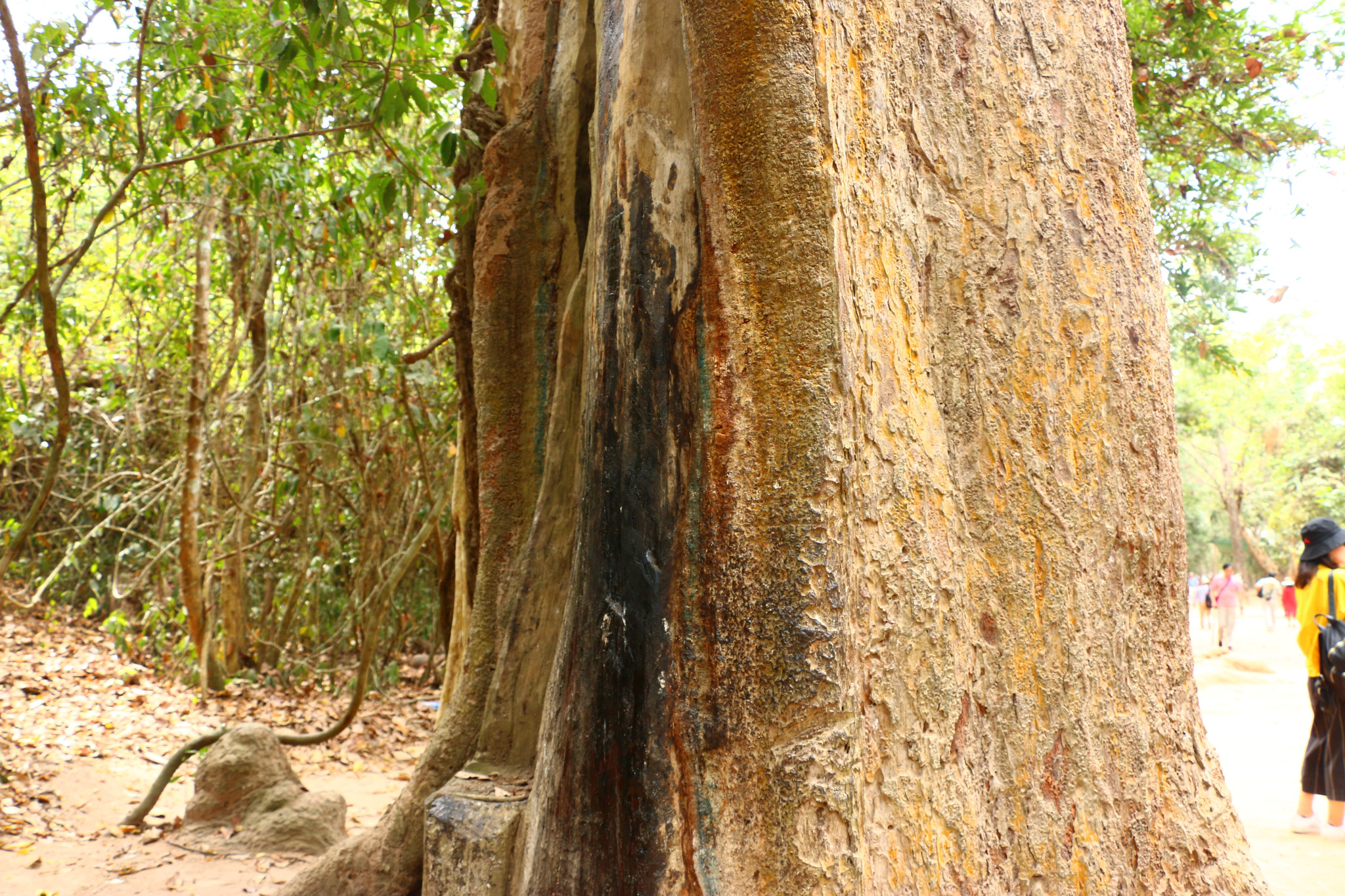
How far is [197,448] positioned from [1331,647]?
809 centimetres

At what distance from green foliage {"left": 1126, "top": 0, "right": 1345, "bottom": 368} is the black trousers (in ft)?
8.02

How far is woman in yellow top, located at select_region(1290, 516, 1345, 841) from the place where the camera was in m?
5.56

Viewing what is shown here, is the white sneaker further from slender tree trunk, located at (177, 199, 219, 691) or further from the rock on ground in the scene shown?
slender tree trunk, located at (177, 199, 219, 691)

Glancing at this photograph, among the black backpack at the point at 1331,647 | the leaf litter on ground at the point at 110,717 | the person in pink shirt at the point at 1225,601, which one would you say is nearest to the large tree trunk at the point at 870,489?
the leaf litter on ground at the point at 110,717

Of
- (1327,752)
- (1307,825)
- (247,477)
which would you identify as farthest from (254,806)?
(1307,825)

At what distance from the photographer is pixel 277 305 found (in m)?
8.45

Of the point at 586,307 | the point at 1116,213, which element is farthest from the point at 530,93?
the point at 1116,213

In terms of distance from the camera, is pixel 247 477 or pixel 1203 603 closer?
pixel 247 477

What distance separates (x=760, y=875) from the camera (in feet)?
5.29

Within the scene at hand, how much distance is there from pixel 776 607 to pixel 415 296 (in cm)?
570

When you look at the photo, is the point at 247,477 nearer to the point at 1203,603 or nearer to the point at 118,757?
the point at 118,757

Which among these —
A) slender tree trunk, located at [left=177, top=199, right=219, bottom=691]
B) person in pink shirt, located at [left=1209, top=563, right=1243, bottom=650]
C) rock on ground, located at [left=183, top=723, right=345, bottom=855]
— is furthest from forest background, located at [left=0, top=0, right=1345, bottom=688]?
person in pink shirt, located at [left=1209, top=563, right=1243, bottom=650]

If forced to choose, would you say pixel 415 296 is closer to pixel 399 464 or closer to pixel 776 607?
pixel 399 464

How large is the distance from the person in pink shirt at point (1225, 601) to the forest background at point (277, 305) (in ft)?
27.3
